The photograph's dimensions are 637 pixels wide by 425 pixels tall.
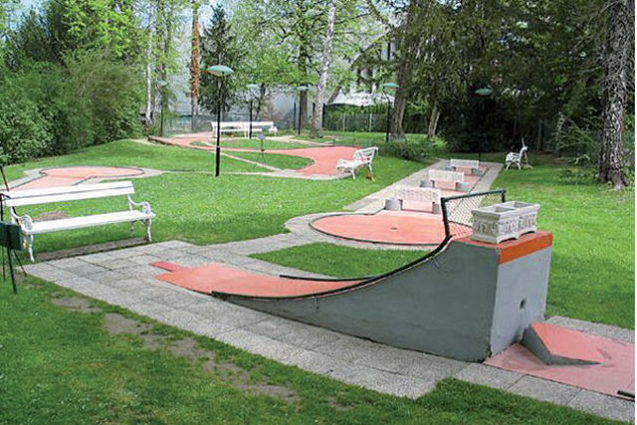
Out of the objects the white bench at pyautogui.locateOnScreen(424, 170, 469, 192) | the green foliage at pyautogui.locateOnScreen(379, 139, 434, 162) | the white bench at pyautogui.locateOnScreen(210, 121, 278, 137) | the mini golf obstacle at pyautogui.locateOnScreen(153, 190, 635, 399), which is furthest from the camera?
the white bench at pyautogui.locateOnScreen(210, 121, 278, 137)

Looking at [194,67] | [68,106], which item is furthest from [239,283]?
[194,67]

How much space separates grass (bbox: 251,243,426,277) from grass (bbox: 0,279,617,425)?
320cm

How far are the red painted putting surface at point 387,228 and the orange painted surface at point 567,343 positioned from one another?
3.90m

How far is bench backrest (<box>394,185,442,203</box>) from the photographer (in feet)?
45.6

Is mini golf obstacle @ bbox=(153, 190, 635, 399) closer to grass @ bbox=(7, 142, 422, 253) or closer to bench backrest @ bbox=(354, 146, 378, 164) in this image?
grass @ bbox=(7, 142, 422, 253)

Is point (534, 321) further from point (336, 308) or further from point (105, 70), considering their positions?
point (105, 70)

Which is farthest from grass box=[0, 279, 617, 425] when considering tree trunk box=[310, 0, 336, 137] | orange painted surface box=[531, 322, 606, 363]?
tree trunk box=[310, 0, 336, 137]

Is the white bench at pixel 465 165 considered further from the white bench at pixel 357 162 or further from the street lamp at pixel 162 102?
the street lamp at pixel 162 102

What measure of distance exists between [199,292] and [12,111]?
17.7 metres

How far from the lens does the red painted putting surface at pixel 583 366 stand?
5.12m

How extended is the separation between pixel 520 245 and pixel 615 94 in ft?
47.3

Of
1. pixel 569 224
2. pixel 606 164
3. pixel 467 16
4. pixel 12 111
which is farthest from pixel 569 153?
pixel 12 111

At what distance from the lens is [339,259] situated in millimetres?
9227

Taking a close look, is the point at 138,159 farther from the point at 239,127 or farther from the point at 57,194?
the point at 239,127
